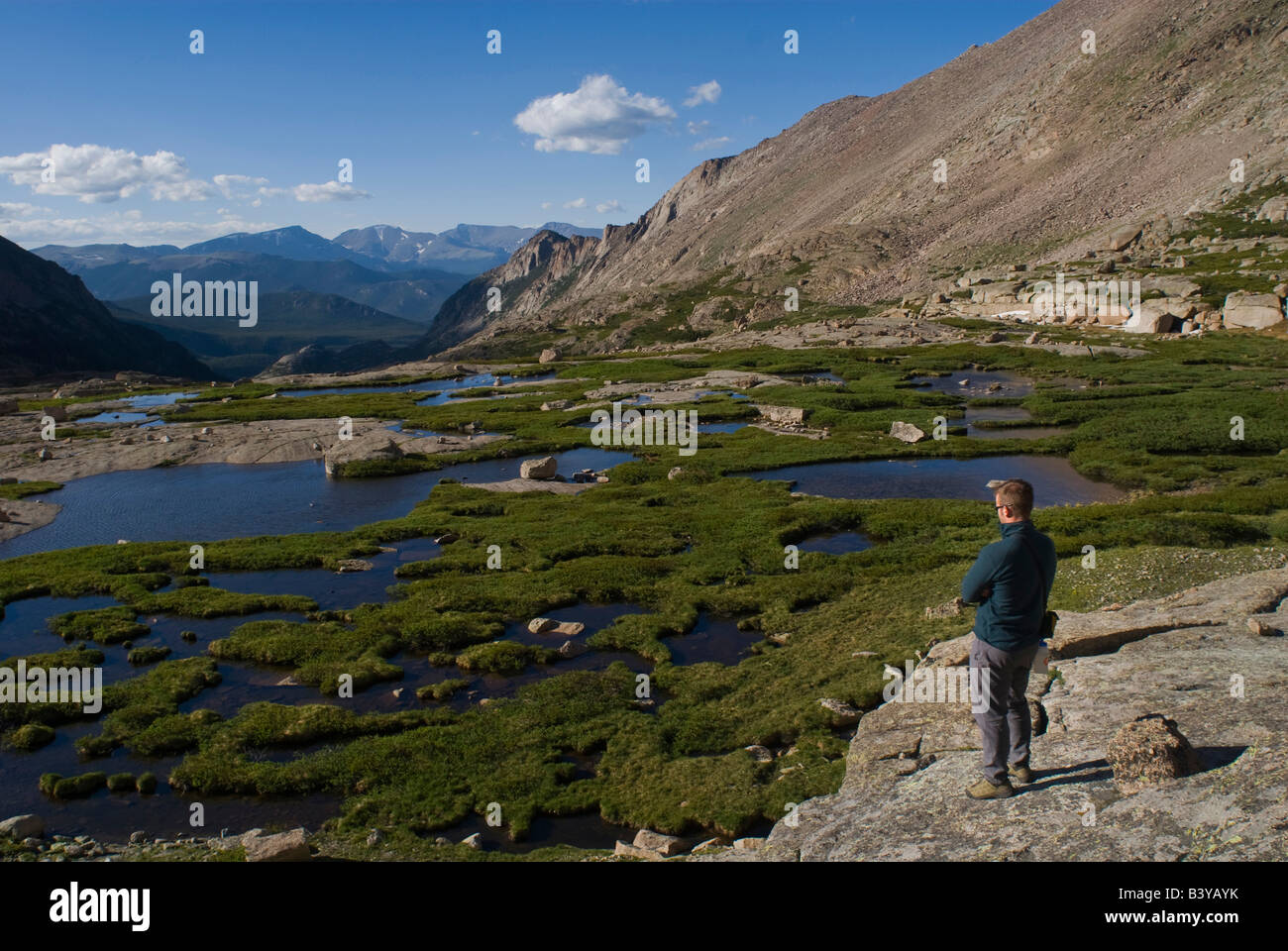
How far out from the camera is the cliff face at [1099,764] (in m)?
10.5

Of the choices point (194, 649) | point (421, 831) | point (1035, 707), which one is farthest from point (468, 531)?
point (1035, 707)

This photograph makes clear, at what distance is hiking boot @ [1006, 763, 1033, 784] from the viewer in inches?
495

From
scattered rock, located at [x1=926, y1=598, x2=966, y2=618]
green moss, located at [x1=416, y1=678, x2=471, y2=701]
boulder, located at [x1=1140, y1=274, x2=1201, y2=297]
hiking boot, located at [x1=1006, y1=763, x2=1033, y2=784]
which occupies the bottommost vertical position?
green moss, located at [x1=416, y1=678, x2=471, y2=701]

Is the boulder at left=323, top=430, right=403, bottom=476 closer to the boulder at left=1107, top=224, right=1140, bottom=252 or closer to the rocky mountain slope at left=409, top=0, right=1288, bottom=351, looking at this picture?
the boulder at left=1107, top=224, right=1140, bottom=252

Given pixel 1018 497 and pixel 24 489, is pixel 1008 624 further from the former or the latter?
pixel 24 489

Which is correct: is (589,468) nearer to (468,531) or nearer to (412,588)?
(468,531)

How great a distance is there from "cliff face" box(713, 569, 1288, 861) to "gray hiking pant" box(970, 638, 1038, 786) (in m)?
0.57

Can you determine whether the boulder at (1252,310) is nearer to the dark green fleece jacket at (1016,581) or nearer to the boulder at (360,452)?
the boulder at (360,452)

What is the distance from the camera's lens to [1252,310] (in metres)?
96.6

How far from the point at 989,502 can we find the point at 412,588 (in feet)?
95.7

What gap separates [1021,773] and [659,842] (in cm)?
705

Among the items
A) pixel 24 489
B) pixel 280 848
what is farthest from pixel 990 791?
pixel 24 489

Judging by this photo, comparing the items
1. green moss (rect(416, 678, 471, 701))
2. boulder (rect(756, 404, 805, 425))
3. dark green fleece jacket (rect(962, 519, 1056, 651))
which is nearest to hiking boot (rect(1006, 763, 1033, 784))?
dark green fleece jacket (rect(962, 519, 1056, 651))

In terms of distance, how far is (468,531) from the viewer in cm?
4009
